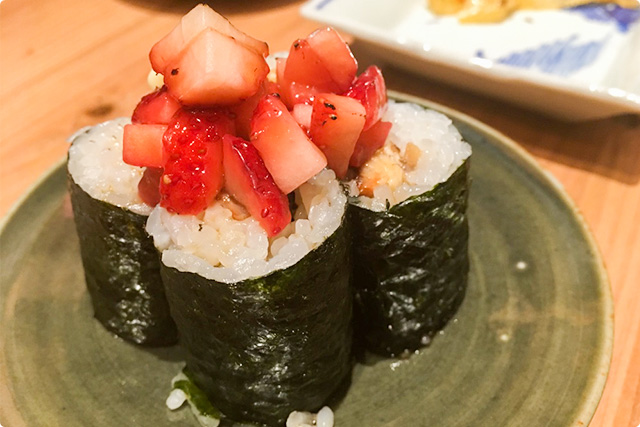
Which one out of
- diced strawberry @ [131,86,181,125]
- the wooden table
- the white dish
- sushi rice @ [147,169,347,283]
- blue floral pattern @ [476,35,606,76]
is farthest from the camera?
blue floral pattern @ [476,35,606,76]

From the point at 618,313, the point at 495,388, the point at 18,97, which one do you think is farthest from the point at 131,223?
the point at 18,97

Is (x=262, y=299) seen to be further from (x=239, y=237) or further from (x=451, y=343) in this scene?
(x=451, y=343)

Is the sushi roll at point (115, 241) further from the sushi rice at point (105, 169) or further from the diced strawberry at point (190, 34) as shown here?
the diced strawberry at point (190, 34)

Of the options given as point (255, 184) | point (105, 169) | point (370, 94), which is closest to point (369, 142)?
point (370, 94)

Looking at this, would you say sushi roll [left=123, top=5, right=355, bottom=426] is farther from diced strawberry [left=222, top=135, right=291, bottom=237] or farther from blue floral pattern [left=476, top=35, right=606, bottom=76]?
blue floral pattern [left=476, top=35, right=606, bottom=76]

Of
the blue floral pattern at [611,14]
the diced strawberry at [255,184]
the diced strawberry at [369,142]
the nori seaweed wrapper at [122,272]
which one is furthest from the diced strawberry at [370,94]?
the blue floral pattern at [611,14]

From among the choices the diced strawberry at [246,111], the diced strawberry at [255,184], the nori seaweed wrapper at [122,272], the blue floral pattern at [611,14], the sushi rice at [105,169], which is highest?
the diced strawberry at [246,111]

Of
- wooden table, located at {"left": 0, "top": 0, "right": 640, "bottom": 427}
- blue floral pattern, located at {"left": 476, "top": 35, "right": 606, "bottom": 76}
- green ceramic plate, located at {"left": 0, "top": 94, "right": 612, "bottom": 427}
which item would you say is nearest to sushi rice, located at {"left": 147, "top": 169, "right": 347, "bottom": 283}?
green ceramic plate, located at {"left": 0, "top": 94, "right": 612, "bottom": 427}
